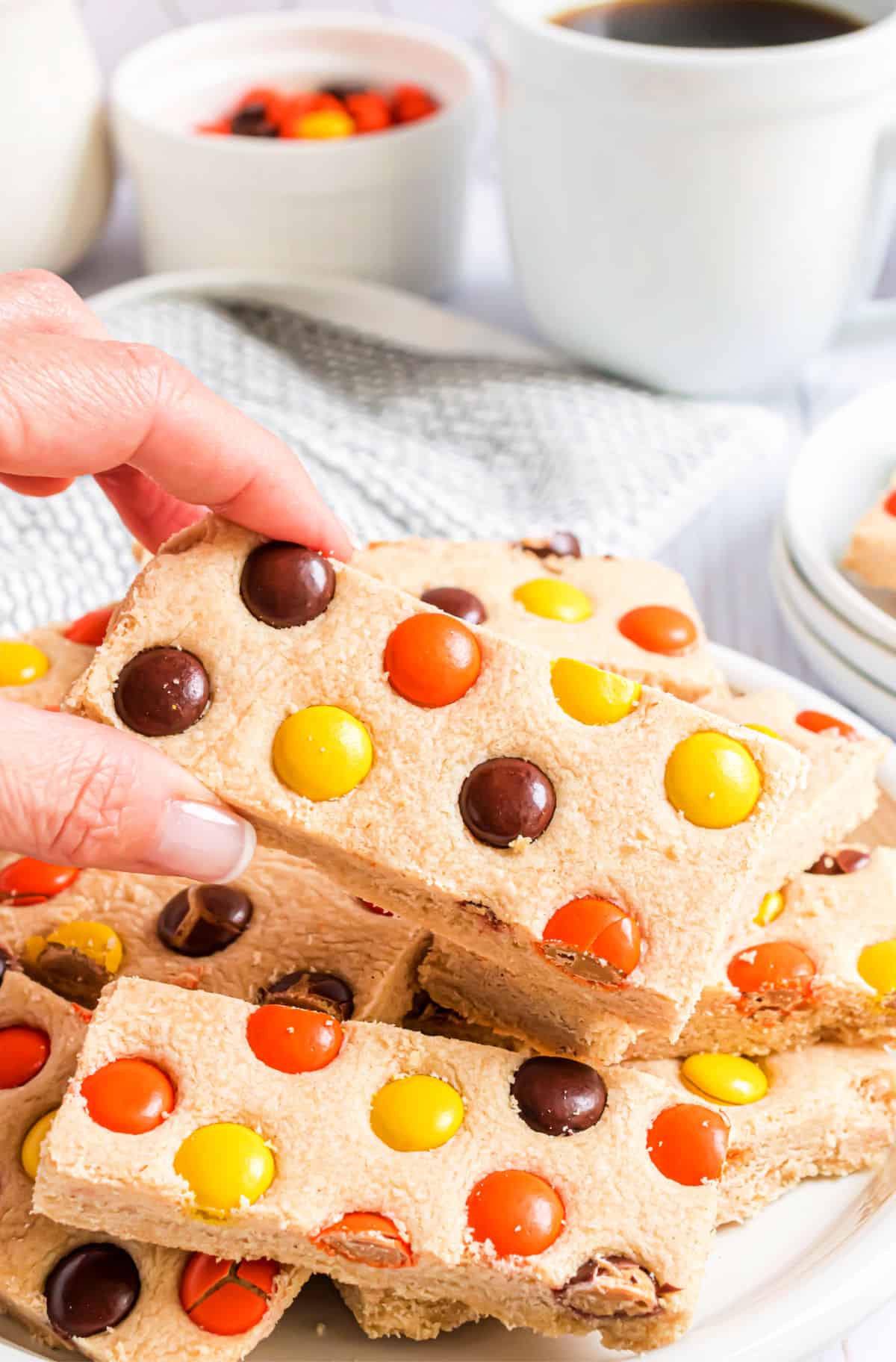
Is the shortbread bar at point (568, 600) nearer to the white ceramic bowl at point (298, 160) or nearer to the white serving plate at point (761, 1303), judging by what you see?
the white serving plate at point (761, 1303)

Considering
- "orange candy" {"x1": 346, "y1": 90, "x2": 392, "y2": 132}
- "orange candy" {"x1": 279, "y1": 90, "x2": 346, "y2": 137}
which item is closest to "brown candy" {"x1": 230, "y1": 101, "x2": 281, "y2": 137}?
"orange candy" {"x1": 279, "y1": 90, "x2": 346, "y2": 137}

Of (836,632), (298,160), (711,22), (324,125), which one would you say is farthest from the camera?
(324,125)

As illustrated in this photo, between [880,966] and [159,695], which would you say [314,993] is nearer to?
[159,695]

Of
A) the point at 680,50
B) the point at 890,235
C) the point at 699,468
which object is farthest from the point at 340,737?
the point at 890,235

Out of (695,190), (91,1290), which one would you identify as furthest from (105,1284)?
(695,190)

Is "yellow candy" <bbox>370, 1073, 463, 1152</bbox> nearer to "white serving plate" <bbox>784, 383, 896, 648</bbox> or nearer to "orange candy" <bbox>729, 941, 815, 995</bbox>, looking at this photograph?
"orange candy" <bbox>729, 941, 815, 995</bbox>
